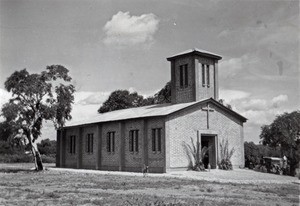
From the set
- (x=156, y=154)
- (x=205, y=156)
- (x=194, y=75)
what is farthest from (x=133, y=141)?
(x=194, y=75)

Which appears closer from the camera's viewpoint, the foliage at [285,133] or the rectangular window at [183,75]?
the rectangular window at [183,75]

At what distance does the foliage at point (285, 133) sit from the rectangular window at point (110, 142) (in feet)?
66.6

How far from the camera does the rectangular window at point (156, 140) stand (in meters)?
28.0

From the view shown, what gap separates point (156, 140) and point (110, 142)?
6.29 m

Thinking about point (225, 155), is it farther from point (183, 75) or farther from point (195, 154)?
point (183, 75)

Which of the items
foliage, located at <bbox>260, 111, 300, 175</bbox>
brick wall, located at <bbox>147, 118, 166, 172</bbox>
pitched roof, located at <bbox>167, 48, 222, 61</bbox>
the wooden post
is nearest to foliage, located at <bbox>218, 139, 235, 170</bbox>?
brick wall, located at <bbox>147, 118, 166, 172</bbox>

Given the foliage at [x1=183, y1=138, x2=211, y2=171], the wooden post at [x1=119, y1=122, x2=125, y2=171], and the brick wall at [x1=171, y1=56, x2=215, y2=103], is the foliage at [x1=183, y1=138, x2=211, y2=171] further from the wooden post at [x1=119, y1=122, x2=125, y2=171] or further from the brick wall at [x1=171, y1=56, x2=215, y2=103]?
the wooden post at [x1=119, y1=122, x2=125, y2=171]

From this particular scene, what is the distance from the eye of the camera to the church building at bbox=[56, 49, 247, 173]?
2770 centimetres

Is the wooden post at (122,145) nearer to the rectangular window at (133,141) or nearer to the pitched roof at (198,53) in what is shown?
the rectangular window at (133,141)

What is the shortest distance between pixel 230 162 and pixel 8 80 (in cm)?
1910

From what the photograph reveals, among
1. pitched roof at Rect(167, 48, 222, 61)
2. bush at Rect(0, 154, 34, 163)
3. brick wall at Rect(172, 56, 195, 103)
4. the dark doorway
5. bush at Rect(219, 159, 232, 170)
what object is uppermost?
pitched roof at Rect(167, 48, 222, 61)

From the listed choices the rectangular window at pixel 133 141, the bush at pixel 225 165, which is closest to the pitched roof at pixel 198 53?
the rectangular window at pixel 133 141

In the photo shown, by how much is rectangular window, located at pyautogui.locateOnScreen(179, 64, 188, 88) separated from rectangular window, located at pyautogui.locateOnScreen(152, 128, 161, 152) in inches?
209

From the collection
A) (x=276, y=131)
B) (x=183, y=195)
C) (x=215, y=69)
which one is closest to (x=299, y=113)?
(x=276, y=131)
